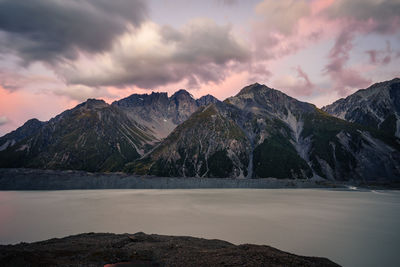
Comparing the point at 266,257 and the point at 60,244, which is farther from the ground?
the point at 266,257

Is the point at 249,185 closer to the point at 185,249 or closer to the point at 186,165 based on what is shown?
the point at 186,165

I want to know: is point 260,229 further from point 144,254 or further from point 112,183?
point 112,183

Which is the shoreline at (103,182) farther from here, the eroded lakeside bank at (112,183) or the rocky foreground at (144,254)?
the rocky foreground at (144,254)

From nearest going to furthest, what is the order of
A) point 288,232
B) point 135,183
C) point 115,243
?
1. point 115,243
2. point 288,232
3. point 135,183

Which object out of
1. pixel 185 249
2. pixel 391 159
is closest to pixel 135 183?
pixel 185 249

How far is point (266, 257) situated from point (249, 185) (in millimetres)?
122301

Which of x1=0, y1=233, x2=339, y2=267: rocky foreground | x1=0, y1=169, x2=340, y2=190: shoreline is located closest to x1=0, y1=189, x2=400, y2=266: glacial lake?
x1=0, y1=233, x2=339, y2=267: rocky foreground

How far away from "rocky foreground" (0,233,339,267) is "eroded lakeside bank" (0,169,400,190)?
358 feet

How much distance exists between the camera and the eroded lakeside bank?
117 m

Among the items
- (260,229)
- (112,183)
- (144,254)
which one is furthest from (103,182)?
(144,254)

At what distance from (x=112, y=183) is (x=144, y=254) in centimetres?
11901

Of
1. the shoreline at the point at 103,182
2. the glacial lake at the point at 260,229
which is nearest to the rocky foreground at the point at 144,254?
the glacial lake at the point at 260,229

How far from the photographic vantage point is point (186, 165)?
198 m

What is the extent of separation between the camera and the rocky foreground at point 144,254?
Answer: 16.2m
